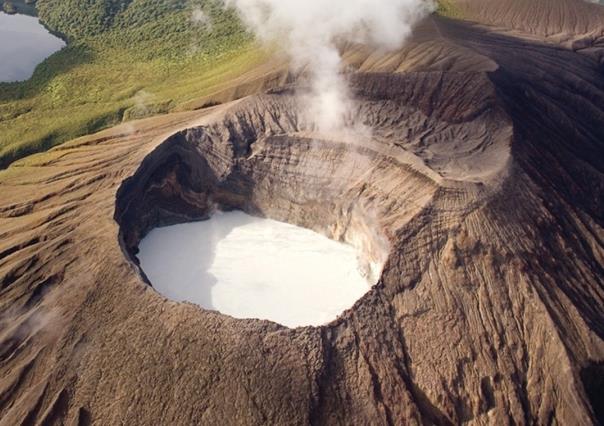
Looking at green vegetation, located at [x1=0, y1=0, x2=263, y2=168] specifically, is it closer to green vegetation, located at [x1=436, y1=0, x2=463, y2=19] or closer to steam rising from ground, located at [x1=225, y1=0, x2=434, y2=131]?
steam rising from ground, located at [x1=225, y1=0, x2=434, y2=131]

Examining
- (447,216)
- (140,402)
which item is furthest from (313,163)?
(140,402)

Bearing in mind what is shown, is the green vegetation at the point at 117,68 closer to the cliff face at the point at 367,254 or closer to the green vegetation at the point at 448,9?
the cliff face at the point at 367,254

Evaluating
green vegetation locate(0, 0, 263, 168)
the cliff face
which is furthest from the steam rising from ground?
green vegetation locate(0, 0, 263, 168)

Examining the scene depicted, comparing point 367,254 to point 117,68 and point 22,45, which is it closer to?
point 117,68

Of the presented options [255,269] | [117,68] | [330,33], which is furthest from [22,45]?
[255,269]

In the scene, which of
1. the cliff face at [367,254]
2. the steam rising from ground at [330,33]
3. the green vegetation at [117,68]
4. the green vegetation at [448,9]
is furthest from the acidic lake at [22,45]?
the green vegetation at [448,9]

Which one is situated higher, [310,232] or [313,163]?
[313,163]

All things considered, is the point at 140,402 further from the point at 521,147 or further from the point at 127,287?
the point at 521,147
